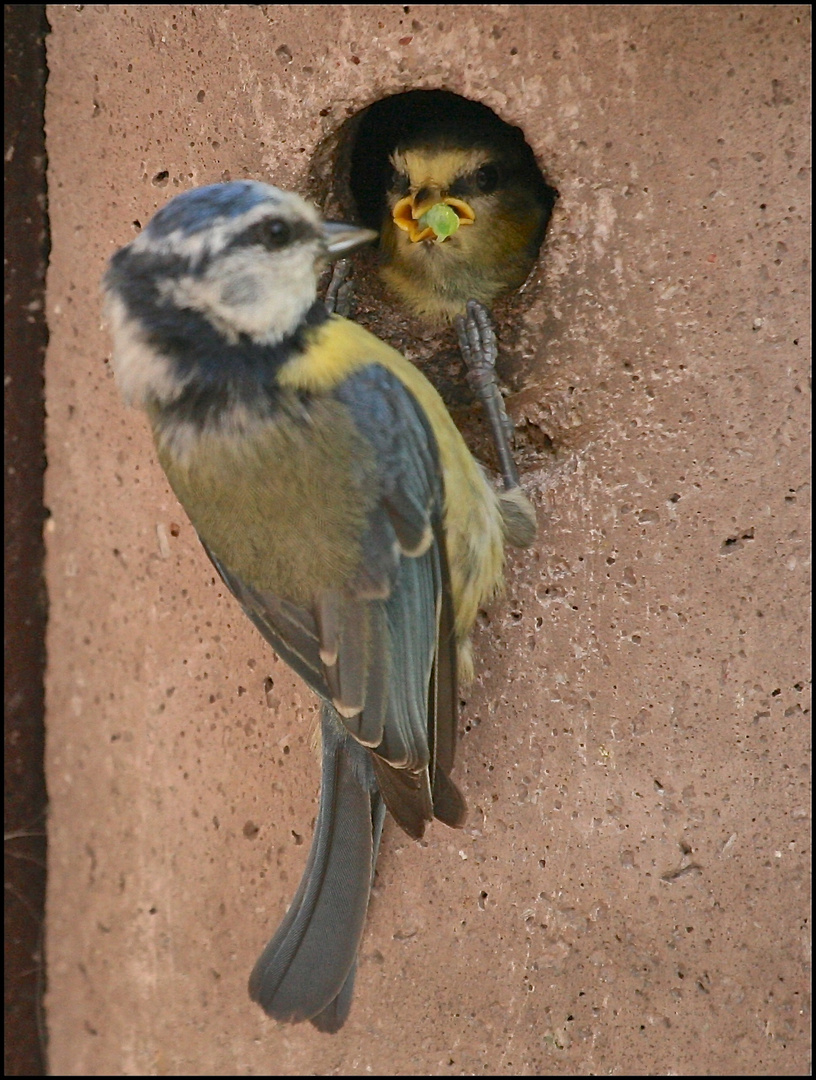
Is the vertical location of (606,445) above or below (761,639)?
above

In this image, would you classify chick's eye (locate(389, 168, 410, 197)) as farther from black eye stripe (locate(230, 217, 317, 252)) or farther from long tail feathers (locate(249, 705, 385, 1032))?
long tail feathers (locate(249, 705, 385, 1032))

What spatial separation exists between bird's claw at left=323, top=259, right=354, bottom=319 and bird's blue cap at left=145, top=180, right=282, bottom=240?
15.9 inches

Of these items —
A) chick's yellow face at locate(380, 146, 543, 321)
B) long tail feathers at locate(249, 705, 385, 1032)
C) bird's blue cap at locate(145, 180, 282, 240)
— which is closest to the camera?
bird's blue cap at locate(145, 180, 282, 240)

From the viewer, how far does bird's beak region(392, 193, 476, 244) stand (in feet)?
5.38

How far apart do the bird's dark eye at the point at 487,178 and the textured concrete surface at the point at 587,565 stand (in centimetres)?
27

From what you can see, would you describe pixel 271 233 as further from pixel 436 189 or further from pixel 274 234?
pixel 436 189

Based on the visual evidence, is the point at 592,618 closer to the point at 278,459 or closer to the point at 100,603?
the point at 278,459

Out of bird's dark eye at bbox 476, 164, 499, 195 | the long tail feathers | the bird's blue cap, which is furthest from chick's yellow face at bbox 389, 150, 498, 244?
the long tail feathers

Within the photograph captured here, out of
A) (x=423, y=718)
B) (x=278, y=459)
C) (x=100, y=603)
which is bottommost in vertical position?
(x=100, y=603)

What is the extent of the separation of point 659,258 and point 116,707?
3.80 ft

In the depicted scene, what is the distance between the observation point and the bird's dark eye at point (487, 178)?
178 cm

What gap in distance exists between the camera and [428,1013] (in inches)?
66.8

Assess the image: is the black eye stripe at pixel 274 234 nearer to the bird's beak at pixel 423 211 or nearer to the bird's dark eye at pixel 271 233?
the bird's dark eye at pixel 271 233

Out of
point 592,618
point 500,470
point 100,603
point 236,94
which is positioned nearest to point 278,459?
point 500,470
